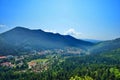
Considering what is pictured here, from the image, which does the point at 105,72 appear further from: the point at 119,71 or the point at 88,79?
the point at 88,79

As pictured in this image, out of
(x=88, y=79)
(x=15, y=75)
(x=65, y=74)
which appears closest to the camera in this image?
(x=88, y=79)

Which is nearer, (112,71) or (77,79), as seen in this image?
(77,79)

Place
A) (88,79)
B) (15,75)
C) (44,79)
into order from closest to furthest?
(88,79), (44,79), (15,75)

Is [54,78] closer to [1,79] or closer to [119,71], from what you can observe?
[1,79]

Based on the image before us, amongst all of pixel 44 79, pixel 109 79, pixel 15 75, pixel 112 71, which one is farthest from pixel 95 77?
pixel 15 75

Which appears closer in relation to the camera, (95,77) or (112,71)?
(95,77)

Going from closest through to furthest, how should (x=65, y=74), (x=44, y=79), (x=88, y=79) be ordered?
(x=88, y=79) < (x=44, y=79) < (x=65, y=74)

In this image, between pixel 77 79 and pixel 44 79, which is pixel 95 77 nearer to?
pixel 77 79

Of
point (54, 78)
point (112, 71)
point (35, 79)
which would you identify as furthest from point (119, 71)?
point (35, 79)

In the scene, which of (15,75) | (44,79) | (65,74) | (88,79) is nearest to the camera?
(88,79)
